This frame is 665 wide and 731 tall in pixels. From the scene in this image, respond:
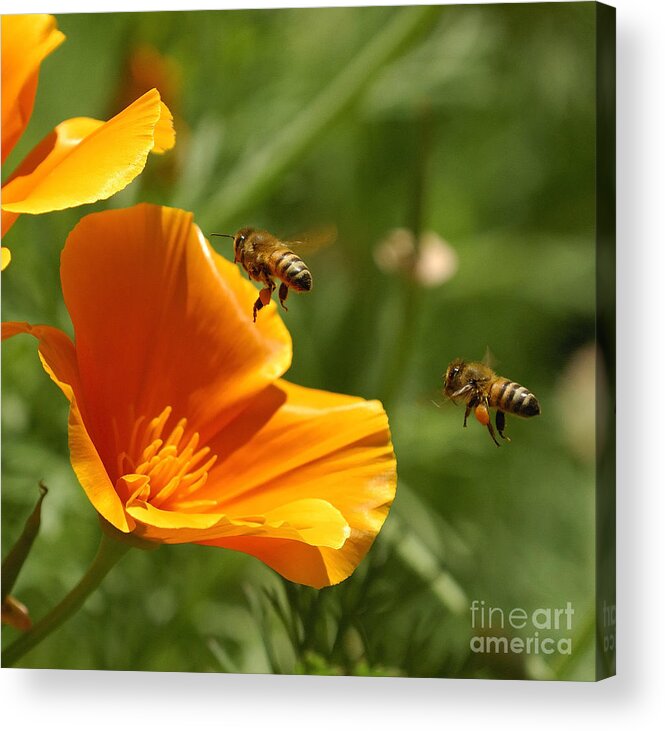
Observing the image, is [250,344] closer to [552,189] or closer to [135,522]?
[135,522]

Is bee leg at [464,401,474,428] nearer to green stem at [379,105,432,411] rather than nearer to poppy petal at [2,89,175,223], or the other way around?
green stem at [379,105,432,411]

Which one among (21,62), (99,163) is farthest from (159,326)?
(21,62)

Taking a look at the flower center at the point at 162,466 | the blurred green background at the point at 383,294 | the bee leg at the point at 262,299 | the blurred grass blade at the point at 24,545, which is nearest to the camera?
the blurred grass blade at the point at 24,545

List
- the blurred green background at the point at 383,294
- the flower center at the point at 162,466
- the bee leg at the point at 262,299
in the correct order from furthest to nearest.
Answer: the blurred green background at the point at 383,294, the bee leg at the point at 262,299, the flower center at the point at 162,466

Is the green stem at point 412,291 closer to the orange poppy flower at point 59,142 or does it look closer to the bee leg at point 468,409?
the bee leg at point 468,409

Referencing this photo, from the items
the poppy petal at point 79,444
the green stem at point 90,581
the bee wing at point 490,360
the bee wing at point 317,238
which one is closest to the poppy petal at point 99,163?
the poppy petal at point 79,444

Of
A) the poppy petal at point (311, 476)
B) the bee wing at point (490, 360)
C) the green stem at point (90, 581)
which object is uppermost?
the bee wing at point (490, 360)
